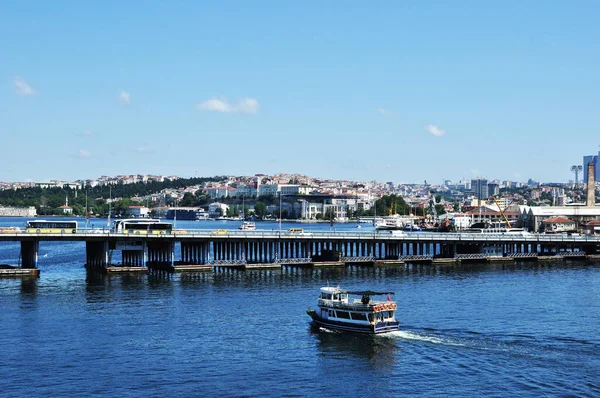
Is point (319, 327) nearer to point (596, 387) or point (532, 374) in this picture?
point (532, 374)

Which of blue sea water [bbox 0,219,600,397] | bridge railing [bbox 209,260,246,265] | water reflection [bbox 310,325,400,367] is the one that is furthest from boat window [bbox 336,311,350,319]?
bridge railing [bbox 209,260,246,265]

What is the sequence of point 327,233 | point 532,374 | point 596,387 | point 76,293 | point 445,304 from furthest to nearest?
point 327,233
point 76,293
point 445,304
point 532,374
point 596,387

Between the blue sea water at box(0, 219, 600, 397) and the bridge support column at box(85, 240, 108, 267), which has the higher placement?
the bridge support column at box(85, 240, 108, 267)

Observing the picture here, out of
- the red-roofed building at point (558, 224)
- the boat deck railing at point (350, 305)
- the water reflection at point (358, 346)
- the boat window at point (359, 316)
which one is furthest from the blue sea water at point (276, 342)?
the red-roofed building at point (558, 224)

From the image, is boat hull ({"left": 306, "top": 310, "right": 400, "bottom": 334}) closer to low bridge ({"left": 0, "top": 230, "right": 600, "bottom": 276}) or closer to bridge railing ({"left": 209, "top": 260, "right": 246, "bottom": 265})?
bridge railing ({"left": 209, "top": 260, "right": 246, "bottom": 265})

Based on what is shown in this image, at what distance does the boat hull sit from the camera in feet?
158

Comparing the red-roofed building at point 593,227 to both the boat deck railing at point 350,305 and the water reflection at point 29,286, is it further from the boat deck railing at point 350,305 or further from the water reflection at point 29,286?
the boat deck railing at point 350,305

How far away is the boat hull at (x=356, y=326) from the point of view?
48.1 metres

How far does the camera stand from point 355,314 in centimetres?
4928

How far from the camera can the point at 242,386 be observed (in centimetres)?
3691

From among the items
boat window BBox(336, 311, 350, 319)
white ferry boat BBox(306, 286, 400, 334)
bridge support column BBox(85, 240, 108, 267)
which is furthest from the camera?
bridge support column BBox(85, 240, 108, 267)

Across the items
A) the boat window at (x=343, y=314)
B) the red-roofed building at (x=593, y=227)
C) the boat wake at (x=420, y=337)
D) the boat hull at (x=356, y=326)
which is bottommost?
the boat wake at (x=420, y=337)

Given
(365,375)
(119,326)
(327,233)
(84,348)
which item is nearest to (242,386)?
(365,375)

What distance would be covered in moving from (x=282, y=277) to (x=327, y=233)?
18.8 m
